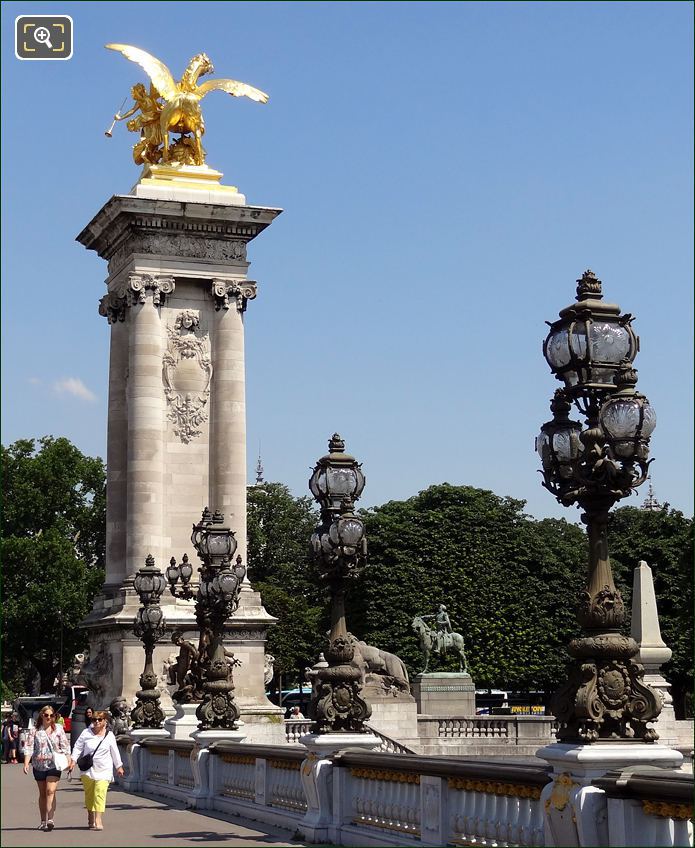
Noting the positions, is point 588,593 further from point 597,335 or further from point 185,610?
point 185,610

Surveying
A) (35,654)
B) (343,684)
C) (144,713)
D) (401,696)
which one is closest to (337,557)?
(343,684)

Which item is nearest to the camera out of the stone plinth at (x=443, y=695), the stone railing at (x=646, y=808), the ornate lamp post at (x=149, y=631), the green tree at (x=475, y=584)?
the stone railing at (x=646, y=808)

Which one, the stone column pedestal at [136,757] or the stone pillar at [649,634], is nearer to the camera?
the stone column pedestal at [136,757]

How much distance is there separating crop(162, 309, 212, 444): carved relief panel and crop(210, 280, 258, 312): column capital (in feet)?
3.11

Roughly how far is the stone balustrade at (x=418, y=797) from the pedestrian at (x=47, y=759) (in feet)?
9.98

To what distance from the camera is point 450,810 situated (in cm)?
1620

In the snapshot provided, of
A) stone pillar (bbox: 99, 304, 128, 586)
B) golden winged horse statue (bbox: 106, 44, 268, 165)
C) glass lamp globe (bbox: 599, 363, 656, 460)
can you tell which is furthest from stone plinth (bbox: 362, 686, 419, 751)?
glass lamp globe (bbox: 599, 363, 656, 460)

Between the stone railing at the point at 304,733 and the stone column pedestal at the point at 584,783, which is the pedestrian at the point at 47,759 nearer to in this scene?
the stone column pedestal at the point at 584,783

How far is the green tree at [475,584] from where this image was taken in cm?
7850

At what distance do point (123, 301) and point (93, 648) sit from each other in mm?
10609

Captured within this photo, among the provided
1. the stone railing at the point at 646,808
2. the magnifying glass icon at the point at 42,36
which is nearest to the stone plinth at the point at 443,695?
the stone railing at the point at 646,808

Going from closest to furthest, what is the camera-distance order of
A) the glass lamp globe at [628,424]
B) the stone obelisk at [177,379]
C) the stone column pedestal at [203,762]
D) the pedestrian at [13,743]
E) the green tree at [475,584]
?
the glass lamp globe at [628,424], the stone column pedestal at [203,762], the pedestrian at [13,743], the stone obelisk at [177,379], the green tree at [475,584]

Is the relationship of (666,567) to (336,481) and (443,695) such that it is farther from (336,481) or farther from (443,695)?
(336,481)

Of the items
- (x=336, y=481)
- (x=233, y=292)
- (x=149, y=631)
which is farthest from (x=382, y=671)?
(x=336, y=481)
